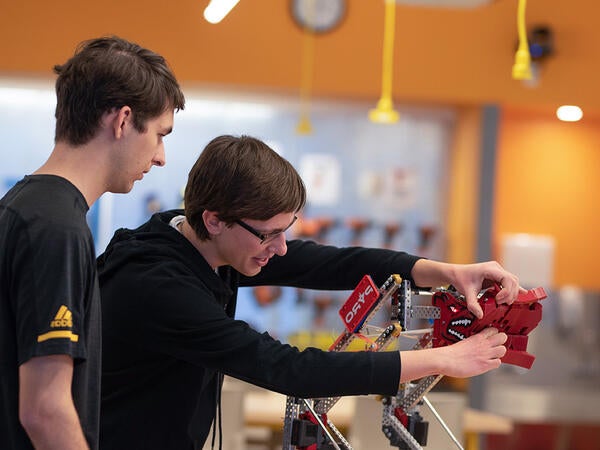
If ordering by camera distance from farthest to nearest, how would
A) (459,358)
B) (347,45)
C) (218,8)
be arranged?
(347,45) → (218,8) → (459,358)

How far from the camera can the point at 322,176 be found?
24.0 feet

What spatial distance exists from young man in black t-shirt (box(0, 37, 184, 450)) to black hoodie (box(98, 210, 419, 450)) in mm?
253

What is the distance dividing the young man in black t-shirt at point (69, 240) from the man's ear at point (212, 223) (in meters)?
0.28

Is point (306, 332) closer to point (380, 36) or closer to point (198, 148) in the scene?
point (198, 148)

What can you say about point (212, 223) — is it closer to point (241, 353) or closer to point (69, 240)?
point (241, 353)

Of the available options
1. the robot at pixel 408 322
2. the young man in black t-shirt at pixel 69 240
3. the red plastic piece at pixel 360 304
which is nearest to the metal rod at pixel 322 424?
the robot at pixel 408 322

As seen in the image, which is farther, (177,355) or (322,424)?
(322,424)

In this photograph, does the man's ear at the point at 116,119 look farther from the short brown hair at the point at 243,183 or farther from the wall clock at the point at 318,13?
the wall clock at the point at 318,13

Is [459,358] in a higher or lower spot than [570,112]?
lower

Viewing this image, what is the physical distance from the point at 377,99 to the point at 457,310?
526 cm

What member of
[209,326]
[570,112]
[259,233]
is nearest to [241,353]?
[209,326]

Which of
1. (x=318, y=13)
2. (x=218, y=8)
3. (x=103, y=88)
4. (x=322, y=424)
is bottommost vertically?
(x=322, y=424)

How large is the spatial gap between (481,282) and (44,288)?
1105 millimetres

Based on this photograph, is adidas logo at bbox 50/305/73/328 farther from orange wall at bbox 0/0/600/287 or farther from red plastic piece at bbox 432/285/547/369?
orange wall at bbox 0/0/600/287
